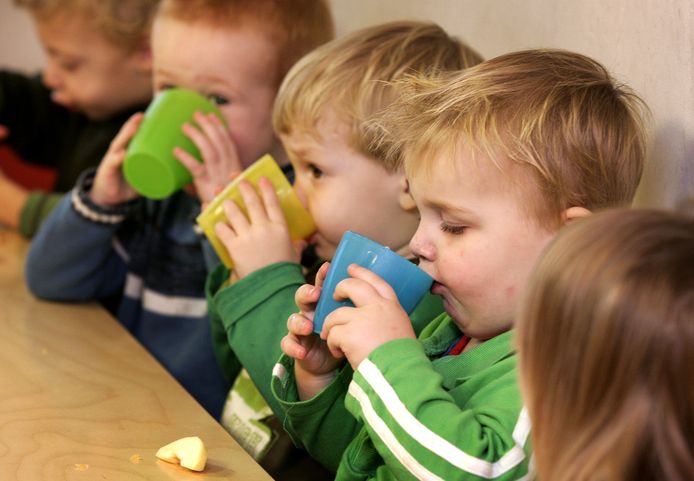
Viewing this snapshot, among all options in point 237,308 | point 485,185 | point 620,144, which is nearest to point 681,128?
point 620,144

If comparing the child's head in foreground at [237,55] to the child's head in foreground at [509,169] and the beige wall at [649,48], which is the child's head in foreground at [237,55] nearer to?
the beige wall at [649,48]

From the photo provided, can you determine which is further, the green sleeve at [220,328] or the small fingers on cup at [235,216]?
the green sleeve at [220,328]

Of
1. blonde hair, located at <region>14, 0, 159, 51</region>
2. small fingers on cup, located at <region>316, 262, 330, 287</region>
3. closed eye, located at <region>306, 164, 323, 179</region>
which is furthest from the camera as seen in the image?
blonde hair, located at <region>14, 0, 159, 51</region>

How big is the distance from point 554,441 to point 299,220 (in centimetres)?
71

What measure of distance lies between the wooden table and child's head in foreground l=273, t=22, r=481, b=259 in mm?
331

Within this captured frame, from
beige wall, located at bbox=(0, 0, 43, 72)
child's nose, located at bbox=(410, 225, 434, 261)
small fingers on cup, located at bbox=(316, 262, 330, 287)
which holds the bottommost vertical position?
beige wall, located at bbox=(0, 0, 43, 72)

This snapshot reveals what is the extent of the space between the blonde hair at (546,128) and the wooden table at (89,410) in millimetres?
377

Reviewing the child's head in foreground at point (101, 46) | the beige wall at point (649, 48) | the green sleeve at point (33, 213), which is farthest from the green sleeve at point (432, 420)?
the child's head in foreground at point (101, 46)

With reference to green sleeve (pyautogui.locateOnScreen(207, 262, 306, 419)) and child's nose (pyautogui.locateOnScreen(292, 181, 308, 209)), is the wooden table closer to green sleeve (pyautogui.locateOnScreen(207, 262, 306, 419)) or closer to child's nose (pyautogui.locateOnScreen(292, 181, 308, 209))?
green sleeve (pyautogui.locateOnScreen(207, 262, 306, 419))

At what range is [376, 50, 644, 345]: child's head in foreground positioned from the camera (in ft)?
3.24

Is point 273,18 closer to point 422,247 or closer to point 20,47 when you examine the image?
point 422,247

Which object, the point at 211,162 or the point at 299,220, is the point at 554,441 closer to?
the point at 299,220

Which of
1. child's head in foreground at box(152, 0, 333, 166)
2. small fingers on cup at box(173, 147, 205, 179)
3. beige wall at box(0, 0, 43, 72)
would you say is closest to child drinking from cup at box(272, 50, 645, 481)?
small fingers on cup at box(173, 147, 205, 179)

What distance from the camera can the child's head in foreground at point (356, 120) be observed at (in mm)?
1337
